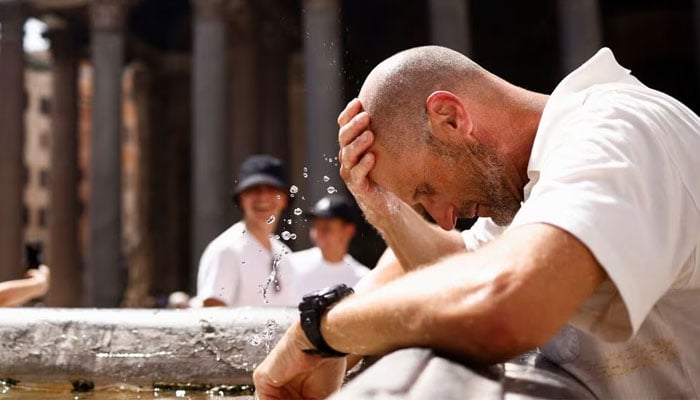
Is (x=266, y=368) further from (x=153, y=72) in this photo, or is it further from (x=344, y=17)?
(x=153, y=72)

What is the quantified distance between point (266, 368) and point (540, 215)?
98 centimetres

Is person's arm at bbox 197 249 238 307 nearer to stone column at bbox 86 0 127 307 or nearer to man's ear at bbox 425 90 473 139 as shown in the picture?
man's ear at bbox 425 90 473 139

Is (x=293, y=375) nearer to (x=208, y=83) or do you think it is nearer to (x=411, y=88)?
(x=411, y=88)

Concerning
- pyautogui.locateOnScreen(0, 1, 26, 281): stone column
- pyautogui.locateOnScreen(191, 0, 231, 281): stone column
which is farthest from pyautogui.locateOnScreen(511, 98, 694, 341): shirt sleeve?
pyautogui.locateOnScreen(0, 1, 26, 281): stone column

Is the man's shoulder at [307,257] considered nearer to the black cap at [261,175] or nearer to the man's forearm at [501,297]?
the black cap at [261,175]

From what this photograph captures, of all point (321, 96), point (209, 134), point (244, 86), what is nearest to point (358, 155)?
point (321, 96)

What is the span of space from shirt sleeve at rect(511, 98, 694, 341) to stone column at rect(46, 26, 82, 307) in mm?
19621

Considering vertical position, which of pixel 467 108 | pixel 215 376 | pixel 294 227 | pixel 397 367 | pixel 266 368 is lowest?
pixel 294 227

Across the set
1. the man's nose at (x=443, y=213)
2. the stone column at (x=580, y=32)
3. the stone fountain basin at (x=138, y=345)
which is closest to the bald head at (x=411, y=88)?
the man's nose at (x=443, y=213)

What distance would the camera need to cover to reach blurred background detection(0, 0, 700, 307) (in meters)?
14.9

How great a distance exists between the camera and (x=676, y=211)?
169 centimetres

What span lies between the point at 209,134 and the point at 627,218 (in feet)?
46.8

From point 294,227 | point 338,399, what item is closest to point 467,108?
point 338,399

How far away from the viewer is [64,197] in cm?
1992
